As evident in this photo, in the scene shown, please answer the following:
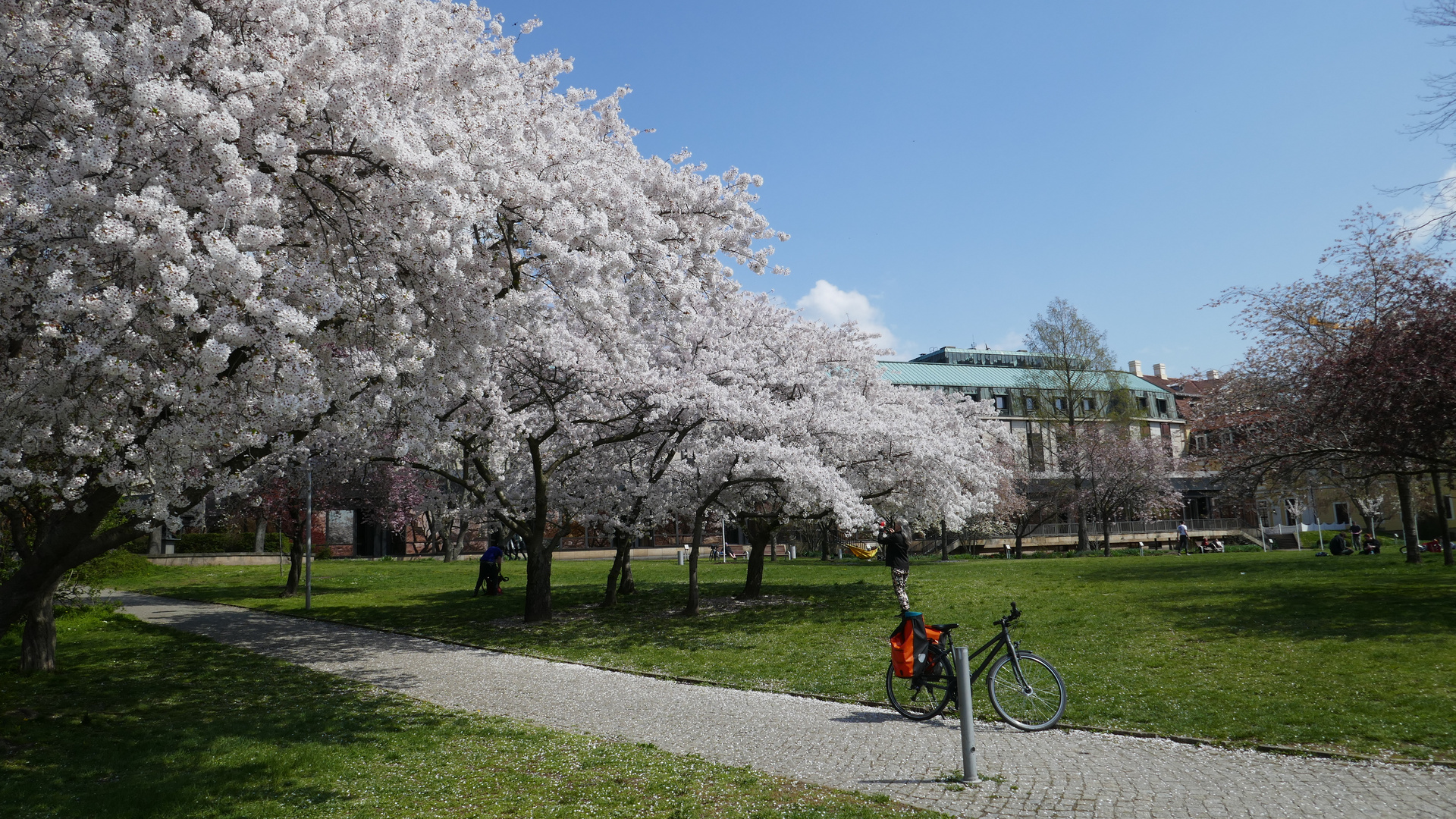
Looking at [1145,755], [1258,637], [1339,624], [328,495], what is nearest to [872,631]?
[1258,637]

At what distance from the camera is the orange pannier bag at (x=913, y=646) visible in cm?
859

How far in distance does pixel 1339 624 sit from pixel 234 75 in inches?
630

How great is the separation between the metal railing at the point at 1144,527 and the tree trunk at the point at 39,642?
50.9m

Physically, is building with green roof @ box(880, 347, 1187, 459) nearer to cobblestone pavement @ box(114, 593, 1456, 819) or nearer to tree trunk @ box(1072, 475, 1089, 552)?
tree trunk @ box(1072, 475, 1089, 552)

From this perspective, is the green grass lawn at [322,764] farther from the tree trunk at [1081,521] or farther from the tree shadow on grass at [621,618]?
the tree trunk at [1081,521]

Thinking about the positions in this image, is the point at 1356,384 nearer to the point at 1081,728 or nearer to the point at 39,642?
the point at 1081,728

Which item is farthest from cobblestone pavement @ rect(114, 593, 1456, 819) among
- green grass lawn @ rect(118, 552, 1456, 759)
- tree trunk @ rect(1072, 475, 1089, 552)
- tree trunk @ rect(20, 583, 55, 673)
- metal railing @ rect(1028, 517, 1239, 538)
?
metal railing @ rect(1028, 517, 1239, 538)

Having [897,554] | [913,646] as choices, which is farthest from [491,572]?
[913,646]

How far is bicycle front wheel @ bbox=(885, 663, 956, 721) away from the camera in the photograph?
845cm

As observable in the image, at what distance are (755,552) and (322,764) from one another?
1488 cm

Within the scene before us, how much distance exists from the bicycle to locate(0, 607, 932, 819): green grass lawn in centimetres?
245

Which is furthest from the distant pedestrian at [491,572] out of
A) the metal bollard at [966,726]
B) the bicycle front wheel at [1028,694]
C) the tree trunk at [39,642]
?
the metal bollard at [966,726]

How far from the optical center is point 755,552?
21.7m

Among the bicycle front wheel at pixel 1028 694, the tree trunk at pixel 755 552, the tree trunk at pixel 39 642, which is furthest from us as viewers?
the tree trunk at pixel 755 552
